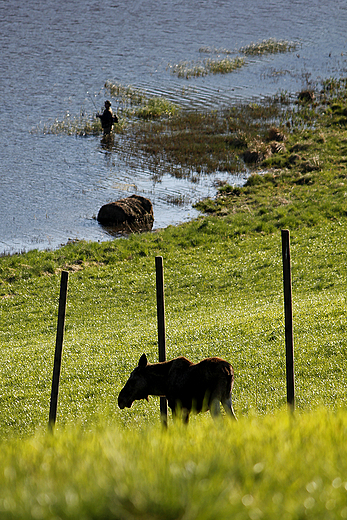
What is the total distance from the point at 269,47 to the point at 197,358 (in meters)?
76.6

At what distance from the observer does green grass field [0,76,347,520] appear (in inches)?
121

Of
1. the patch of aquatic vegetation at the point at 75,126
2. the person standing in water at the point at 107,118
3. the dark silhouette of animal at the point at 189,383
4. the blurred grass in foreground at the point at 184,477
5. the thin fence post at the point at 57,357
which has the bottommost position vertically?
the patch of aquatic vegetation at the point at 75,126

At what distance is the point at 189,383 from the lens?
6.82 metres

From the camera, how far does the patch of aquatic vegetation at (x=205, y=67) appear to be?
68875 mm

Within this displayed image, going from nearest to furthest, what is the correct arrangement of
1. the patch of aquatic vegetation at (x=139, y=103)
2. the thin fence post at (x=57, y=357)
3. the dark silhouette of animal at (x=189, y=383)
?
the dark silhouette of animal at (x=189, y=383), the thin fence post at (x=57, y=357), the patch of aquatic vegetation at (x=139, y=103)

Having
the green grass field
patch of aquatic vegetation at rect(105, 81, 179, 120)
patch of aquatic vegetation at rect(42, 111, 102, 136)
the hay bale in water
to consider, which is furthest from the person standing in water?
the hay bale in water

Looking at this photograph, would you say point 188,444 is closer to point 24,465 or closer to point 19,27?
point 24,465

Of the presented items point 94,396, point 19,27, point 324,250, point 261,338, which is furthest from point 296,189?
point 19,27

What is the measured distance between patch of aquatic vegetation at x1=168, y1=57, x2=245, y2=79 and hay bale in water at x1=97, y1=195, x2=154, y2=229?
38604 millimetres

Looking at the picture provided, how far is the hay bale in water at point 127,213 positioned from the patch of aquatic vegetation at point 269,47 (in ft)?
167

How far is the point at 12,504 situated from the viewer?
293cm

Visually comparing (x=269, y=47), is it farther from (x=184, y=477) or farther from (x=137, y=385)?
(x=184, y=477)

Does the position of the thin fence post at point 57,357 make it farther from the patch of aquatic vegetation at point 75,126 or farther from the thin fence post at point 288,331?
the patch of aquatic vegetation at point 75,126

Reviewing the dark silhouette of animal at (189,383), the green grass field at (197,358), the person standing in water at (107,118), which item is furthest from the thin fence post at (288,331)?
the person standing in water at (107,118)
